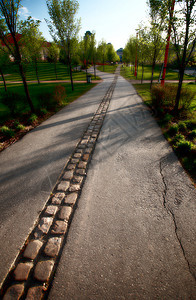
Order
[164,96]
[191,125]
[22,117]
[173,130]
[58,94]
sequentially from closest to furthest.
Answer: [173,130] → [191,125] → [22,117] → [164,96] → [58,94]

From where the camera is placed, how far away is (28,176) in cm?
345

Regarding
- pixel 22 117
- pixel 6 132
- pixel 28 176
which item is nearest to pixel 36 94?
pixel 22 117

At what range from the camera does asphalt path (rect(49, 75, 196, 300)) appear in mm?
1672

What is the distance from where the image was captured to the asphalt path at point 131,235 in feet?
5.49

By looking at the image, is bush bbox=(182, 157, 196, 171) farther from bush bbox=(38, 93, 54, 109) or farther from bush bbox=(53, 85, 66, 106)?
bush bbox=(53, 85, 66, 106)

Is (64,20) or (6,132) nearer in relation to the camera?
(6,132)

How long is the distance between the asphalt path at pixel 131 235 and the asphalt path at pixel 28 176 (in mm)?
763

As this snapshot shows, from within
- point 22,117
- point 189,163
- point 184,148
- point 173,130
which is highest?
point 22,117

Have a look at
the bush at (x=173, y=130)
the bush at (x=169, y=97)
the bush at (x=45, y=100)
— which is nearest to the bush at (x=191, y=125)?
the bush at (x=173, y=130)

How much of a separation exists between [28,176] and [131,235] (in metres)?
2.64

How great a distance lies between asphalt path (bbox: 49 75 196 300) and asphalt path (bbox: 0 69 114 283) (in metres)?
0.76

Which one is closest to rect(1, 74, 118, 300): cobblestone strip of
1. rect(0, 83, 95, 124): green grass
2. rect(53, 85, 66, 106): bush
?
rect(0, 83, 95, 124): green grass

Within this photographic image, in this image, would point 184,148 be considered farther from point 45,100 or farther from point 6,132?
point 45,100

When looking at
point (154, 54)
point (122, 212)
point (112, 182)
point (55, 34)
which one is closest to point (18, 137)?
point (112, 182)
